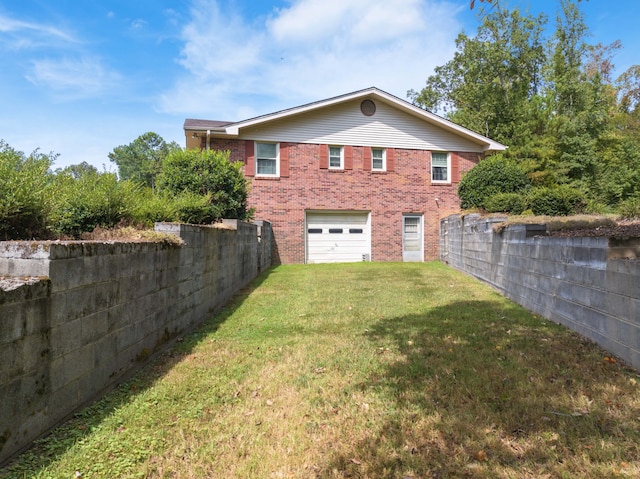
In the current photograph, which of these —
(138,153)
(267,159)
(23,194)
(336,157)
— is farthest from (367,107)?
(138,153)

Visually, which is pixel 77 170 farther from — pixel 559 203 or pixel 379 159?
pixel 379 159

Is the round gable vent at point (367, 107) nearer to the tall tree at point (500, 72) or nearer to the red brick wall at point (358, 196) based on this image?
the red brick wall at point (358, 196)

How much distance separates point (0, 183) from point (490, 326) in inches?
214

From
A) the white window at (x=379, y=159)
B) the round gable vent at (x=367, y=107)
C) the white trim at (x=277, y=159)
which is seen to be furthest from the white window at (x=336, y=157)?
the white trim at (x=277, y=159)

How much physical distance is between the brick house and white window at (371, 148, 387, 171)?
0.13 feet

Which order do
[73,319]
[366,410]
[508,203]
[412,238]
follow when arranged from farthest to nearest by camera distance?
[412,238], [508,203], [366,410], [73,319]

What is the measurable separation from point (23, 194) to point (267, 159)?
11372 mm

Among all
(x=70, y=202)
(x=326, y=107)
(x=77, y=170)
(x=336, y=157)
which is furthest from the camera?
(x=336, y=157)

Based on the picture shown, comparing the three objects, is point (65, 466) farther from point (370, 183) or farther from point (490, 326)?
point (370, 183)

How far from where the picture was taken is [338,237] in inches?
579

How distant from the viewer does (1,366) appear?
81.4 inches

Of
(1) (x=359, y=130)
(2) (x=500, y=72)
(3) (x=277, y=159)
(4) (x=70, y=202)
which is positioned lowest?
(4) (x=70, y=202)

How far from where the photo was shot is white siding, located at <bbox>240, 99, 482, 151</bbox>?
14.2 m

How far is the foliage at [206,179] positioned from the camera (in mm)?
8102
